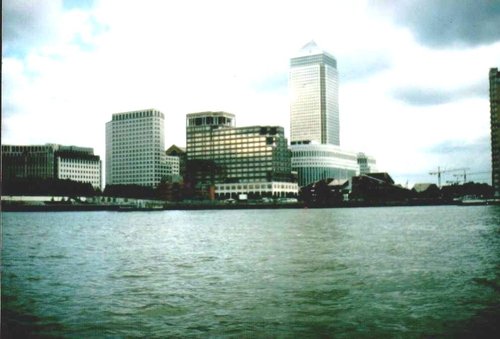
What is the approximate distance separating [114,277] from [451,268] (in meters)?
19.1

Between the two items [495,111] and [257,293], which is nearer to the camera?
[257,293]

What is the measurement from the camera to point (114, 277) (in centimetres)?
3006

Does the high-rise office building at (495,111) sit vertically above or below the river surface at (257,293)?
above

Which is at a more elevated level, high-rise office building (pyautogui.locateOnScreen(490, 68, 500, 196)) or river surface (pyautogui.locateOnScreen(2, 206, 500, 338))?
high-rise office building (pyautogui.locateOnScreen(490, 68, 500, 196))

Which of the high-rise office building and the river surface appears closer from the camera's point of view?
the river surface

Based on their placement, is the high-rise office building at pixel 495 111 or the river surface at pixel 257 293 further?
the high-rise office building at pixel 495 111

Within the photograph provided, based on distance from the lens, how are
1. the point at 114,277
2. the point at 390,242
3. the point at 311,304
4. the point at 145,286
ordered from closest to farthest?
1. the point at 311,304
2. the point at 145,286
3. the point at 114,277
4. the point at 390,242

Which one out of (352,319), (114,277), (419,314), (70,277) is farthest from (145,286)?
(419,314)

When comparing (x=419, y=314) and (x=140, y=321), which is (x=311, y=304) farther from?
(x=140, y=321)

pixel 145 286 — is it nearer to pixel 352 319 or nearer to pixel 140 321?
pixel 140 321

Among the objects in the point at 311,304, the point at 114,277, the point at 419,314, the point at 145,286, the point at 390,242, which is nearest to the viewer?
the point at 419,314

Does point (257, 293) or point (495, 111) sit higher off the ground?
point (495, 111)

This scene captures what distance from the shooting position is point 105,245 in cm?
5125

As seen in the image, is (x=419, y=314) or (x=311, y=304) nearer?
(x=419, y=314)
